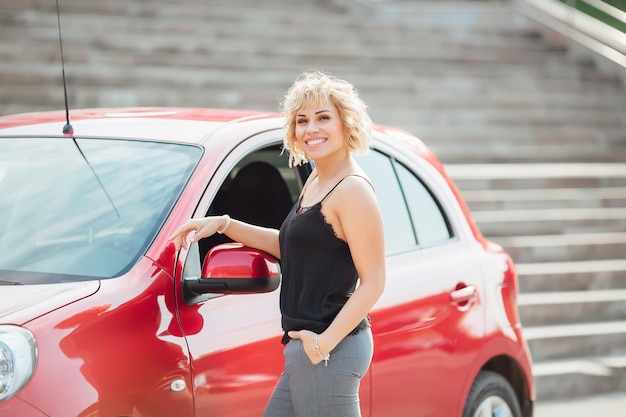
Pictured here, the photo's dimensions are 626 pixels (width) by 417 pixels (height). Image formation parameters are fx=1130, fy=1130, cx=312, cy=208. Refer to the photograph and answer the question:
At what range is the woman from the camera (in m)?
3.34

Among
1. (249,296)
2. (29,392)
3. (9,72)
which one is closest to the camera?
(29,392)

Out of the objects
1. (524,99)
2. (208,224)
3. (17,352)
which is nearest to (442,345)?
(208,224)

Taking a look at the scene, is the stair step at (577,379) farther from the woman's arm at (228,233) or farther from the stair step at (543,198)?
the woman's arm at (228,233)

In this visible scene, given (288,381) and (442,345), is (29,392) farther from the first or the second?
(442,345)

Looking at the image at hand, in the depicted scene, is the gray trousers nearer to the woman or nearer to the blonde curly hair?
the woman

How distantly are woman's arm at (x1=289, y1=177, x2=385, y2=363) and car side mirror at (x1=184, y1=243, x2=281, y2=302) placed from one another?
7.5 inches

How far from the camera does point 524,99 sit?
47.8ft

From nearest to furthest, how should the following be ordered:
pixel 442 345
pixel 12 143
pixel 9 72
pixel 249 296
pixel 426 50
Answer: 1. pixel 249 296
2. pixel 12 143
3. pixel 442 345
4. pixel 9 72
5. pixel 426 50

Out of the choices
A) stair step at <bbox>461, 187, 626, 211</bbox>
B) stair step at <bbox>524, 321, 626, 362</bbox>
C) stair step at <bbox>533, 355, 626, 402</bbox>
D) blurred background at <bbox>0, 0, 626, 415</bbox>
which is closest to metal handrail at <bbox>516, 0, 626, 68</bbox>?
blurred background at <bbox>0, 0, 626, 415</bbox>

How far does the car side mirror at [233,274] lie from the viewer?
343cm

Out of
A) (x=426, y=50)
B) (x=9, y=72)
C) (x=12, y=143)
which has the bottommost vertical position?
(x=12, y=143)

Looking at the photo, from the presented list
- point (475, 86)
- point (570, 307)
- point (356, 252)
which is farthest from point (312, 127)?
point (475, 86)

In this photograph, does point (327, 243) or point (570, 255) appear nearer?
point (327, 243)

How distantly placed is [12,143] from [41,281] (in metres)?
0.96
